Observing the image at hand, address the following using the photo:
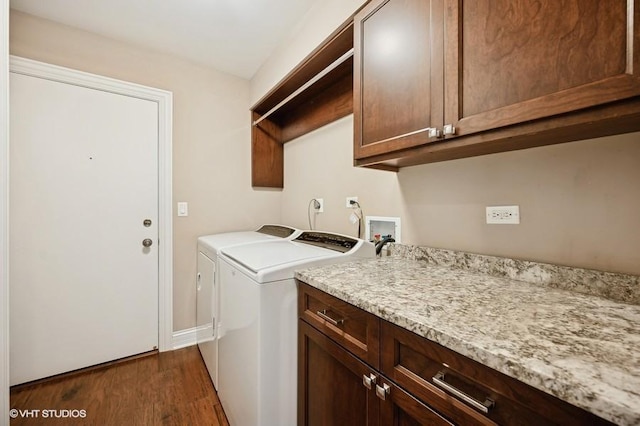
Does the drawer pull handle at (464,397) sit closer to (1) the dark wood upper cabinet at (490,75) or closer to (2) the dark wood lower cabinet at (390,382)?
(2) the dark wood lower cabinet at (390,382)

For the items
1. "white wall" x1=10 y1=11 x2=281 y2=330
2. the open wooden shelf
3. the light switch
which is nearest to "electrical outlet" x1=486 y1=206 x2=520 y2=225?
the open wooden shelf

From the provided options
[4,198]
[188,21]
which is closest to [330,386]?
[4,198]

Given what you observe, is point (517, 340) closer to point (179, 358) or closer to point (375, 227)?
point (375, 227)

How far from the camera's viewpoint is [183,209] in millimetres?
2262

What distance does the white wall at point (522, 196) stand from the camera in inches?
32.3

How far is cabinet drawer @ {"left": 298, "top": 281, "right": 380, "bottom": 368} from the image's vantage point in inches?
31.4

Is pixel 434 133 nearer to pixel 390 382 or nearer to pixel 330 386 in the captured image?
pixel 390 382

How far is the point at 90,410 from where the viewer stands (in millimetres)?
1523

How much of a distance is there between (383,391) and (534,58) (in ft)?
3.28

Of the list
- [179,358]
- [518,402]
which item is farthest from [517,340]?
[179,358]

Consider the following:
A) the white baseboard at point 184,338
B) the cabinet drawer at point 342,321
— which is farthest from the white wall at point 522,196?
the white baseboard at point 184,338

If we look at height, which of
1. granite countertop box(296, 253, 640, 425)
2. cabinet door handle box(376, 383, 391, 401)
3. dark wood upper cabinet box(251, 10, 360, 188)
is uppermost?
dark wood upper cabinet box(251, 10, 360, 188)

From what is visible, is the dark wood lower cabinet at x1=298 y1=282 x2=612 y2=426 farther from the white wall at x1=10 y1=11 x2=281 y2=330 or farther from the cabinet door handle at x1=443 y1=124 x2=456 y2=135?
the white wall at x1=10 y1=11 x2=281 y2=330

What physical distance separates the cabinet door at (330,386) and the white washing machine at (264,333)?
2.2 inches
